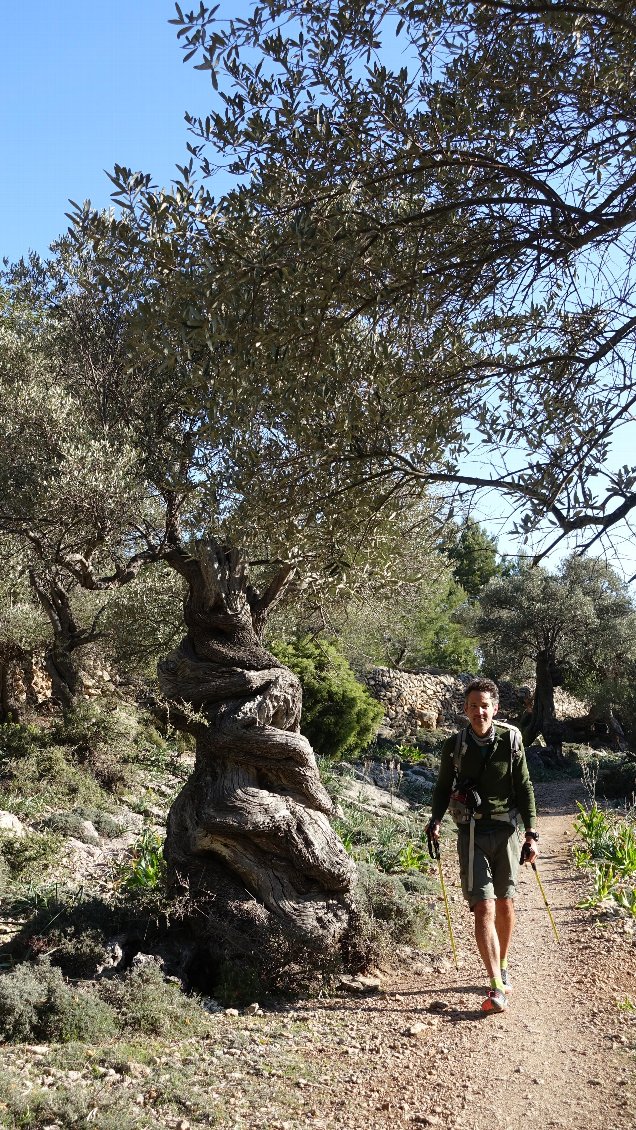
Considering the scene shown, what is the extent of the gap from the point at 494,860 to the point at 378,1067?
4.86 ft

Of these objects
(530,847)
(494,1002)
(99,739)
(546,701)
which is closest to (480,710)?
(530,847)

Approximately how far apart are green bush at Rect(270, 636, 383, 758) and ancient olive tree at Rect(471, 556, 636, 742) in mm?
10300

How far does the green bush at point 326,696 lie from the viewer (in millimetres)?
14508

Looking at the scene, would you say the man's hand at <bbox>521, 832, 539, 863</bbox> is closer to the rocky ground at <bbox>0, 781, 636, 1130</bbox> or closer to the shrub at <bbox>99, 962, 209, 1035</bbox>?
the rocky ground at <bbox>0, 781, 636, 1130</bbox>

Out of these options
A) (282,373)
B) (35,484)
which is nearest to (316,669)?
(35,484)

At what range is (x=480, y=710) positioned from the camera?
19.3ft

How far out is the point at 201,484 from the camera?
19.8 ft

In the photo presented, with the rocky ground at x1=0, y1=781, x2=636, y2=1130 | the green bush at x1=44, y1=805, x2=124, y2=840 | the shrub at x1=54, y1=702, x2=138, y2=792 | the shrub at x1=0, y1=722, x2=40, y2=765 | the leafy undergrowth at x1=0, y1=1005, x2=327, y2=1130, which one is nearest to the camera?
the leafy undergrowth at x1=0, y1=1005, x2=327, y2=1130

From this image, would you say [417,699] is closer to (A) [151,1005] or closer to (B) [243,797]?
(B) [243,797]

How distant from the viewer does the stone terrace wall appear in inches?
914

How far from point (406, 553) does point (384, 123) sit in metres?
4.61

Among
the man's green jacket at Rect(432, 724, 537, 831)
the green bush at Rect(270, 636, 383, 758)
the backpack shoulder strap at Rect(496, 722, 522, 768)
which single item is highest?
the green bush at Rect(270, 636, 383, 758)

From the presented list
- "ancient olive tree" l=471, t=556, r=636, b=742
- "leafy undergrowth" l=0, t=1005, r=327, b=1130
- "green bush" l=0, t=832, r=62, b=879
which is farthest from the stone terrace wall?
"leafy undergrowth" l=0, t=1005, r=327, b=1130

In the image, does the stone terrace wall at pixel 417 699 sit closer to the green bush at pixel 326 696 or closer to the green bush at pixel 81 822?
the green bush at pixel 326 696
